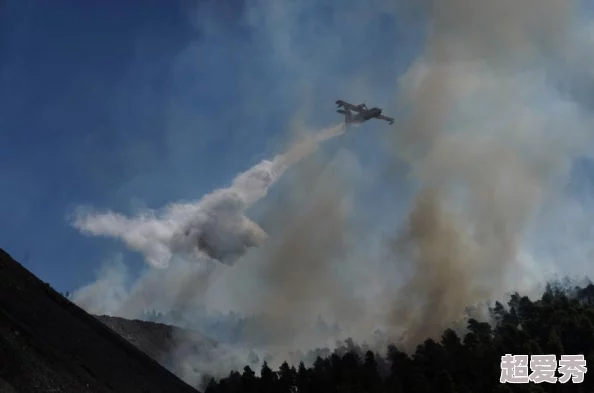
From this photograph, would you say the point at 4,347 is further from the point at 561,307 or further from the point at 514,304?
the point at 514,304

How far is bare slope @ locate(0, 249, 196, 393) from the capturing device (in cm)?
4753

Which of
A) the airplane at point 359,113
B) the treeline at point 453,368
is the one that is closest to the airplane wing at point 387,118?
the airplane at point 359,113

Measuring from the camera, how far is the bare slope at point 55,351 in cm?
4753

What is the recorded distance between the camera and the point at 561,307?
144m

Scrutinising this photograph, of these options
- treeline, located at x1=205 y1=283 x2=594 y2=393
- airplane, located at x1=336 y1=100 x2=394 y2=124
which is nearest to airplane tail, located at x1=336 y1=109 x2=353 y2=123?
airplane, located at x1=336 y1=100 x2=394 y2=124

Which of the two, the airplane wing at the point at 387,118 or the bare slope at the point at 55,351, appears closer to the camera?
the bare slope at the point at 55,351

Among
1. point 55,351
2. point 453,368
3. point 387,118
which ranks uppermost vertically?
point 387,118

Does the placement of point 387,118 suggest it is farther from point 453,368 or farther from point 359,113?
point 453,368

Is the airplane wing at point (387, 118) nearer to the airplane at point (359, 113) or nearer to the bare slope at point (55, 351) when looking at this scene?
the airplane at point (359, 113)

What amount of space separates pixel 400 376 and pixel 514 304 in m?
89.5

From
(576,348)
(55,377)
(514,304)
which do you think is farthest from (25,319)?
(514,304)

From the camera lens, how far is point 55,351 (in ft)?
194

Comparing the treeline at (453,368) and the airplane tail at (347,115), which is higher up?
the airplane tail at (347,115)

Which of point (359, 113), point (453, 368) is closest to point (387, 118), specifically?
point (359, 113)
